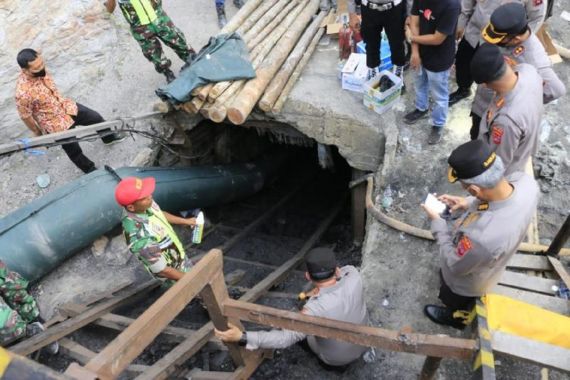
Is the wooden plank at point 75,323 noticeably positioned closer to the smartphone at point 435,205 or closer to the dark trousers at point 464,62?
the smartphone at point 435,205

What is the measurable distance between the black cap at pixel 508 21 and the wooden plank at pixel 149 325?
9.52 ft

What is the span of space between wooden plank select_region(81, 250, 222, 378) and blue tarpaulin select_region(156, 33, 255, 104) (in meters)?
3.77

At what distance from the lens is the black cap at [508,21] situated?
3.68m

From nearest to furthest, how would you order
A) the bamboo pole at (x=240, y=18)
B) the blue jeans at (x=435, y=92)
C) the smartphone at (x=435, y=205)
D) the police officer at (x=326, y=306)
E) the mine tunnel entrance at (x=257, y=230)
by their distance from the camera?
the police officer at (x=326, y=306)
the smartphone at (x=435, y=205)
the mine tunnel entrance at (x=257, y=230)
the blue jeans at (x=435, y=92)
the bamboo pole at (x=240, y=18)

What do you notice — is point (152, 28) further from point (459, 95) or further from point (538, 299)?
point (538, 299)

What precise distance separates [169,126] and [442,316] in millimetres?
4829

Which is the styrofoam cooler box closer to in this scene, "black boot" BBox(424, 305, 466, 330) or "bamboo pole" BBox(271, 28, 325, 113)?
"bamboo pole" BBox(271, 28, 325, 113)

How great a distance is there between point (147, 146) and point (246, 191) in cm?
186

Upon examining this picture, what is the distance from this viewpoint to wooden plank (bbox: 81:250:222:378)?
2102 mm

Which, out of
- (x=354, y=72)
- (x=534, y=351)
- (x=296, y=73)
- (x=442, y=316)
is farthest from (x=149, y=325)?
(x=296, y=73)

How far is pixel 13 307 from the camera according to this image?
14.9 ft

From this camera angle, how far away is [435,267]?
4383 mm

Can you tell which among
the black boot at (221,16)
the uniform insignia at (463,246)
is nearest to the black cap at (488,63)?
the uniform insignia at (463,246)

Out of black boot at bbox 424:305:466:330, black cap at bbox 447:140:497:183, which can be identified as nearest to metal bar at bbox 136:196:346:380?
black boot at bbox 424:305:466:330
